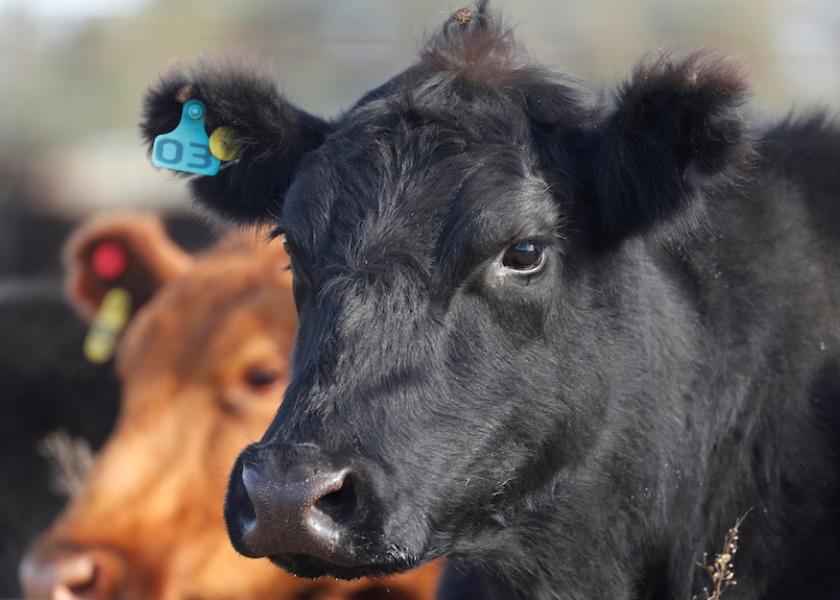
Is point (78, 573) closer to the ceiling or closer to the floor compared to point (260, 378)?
closer to the floor

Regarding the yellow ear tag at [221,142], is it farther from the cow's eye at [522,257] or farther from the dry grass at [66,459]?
the dry grass at [66,459]

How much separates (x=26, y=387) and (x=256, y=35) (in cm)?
1051

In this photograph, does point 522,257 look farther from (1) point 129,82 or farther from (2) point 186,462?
(1) point 129,82

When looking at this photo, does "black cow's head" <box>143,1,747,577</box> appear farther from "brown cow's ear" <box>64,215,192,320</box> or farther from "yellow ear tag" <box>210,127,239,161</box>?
"brown cow's ear" <box>64,215,192,320</box>

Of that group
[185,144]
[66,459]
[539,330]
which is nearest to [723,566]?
[539,330]

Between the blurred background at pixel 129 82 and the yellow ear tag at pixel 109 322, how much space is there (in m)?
0.67

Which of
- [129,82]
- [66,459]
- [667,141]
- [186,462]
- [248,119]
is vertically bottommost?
[129,82]

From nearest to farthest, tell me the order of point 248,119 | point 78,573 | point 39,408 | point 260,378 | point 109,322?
point 248,119, point 78,573, point 260,378, point 109,322, point 39,408

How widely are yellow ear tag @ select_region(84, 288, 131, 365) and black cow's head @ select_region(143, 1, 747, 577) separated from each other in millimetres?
3423

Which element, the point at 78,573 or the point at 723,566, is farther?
the point at 78,573

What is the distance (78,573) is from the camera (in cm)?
589

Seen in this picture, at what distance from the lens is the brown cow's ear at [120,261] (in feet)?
24.7

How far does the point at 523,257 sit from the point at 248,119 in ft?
3.67

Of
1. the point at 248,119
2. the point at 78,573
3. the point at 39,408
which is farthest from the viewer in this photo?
the point at 39,408
